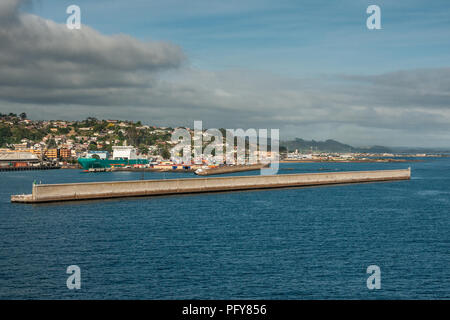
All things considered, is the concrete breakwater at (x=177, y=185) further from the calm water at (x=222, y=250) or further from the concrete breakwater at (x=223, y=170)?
the concrete breakwater at (x=223, y=170)

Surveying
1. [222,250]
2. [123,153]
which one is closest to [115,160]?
[123,153]

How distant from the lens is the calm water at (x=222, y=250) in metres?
25.4

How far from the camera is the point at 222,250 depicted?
34.1m

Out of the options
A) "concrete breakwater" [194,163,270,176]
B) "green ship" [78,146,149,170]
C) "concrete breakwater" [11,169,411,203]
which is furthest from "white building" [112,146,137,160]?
"concrete breakwater" [11,169,411,203]

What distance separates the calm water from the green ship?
107m

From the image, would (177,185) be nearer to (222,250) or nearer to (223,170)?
(222,250)

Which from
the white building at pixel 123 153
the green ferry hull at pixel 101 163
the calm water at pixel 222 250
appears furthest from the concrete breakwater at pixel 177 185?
the white building at pixel 123 153

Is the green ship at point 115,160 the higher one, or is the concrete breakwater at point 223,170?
the green ship at point 115,160

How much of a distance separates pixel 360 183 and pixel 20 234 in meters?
79.0

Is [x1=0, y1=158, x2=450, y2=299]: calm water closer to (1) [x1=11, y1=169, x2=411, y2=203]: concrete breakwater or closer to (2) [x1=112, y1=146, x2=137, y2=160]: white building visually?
(1) [x1=11, y1=169, x2=411, y2=203]: concrete breakwater

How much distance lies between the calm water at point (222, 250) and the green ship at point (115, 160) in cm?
10736

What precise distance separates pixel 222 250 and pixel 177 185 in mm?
41951
